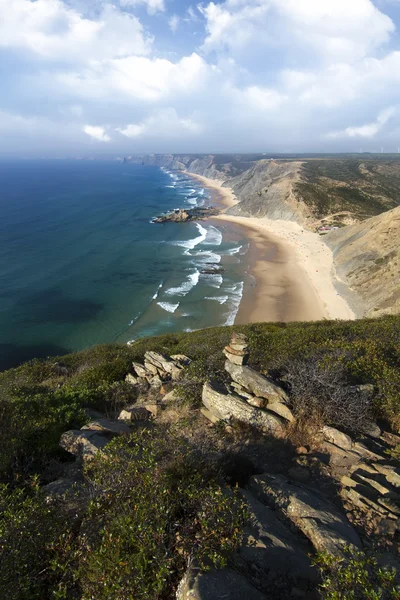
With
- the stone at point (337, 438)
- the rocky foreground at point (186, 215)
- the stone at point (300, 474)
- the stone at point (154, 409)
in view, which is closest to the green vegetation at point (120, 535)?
the stone at point (300, 474)

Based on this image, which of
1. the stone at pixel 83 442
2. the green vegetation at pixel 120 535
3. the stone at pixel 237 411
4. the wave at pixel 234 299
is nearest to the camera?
the green vegetation at pixel 120 535

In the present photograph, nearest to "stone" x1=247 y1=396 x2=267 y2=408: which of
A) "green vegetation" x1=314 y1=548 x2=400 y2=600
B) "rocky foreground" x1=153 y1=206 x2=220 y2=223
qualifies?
"green vegetation" x1=314 y1=548 x2=400 y2=600

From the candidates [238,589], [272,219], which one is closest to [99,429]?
[238,589]

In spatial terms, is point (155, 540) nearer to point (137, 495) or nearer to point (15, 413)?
point (137, 495)

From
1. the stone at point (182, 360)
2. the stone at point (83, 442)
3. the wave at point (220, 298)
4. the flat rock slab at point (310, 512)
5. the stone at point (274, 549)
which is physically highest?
the stone at point (274, 549)

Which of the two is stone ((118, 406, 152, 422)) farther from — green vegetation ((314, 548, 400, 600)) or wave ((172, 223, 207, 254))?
wave ((172, 223, 207, 254))

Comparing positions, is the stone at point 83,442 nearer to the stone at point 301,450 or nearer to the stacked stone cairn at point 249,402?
the stacked stone cairn at point 249,402

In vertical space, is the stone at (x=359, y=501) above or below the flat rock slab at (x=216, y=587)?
below
